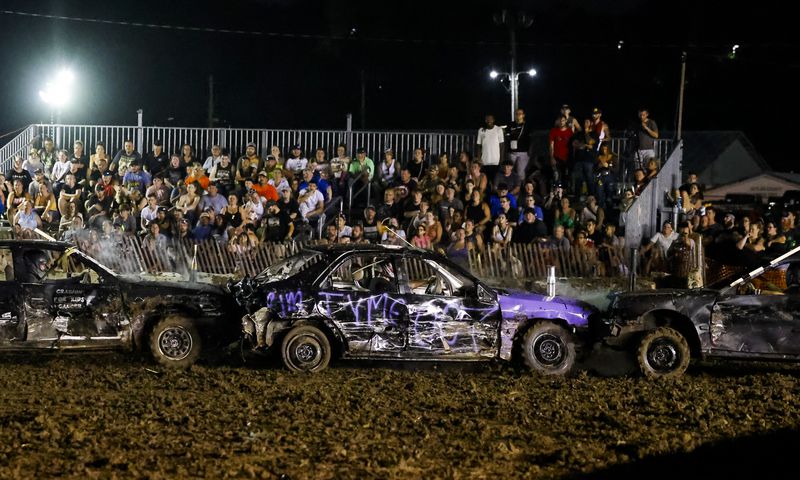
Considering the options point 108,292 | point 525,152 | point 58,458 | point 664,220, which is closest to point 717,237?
point 664,220

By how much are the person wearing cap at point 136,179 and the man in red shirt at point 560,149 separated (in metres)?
8.57

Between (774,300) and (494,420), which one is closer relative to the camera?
(494,420)

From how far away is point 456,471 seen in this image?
735 centimetres

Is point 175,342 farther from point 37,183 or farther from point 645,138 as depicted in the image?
point 645,138

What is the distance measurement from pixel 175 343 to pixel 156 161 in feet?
36.1

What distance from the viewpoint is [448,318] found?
11828mm

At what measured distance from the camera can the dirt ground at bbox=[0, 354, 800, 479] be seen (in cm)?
751

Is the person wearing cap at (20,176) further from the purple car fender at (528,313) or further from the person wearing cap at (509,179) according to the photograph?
the purple car fender at (528,313)

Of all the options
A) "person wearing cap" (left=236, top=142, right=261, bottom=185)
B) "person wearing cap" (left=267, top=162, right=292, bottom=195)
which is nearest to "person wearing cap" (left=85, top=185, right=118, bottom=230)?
"person wearing cap" (left=236, top=142, right=261, bottom=185)

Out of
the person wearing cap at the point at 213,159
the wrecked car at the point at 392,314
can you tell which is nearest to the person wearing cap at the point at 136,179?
the person wearing cap at the point at 213,159

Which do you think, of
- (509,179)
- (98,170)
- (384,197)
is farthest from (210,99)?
(509,179)

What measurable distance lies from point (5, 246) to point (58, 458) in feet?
16.9

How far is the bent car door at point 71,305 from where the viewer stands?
11.6 meters

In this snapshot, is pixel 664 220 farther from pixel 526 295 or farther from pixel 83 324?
pixel 83 324
